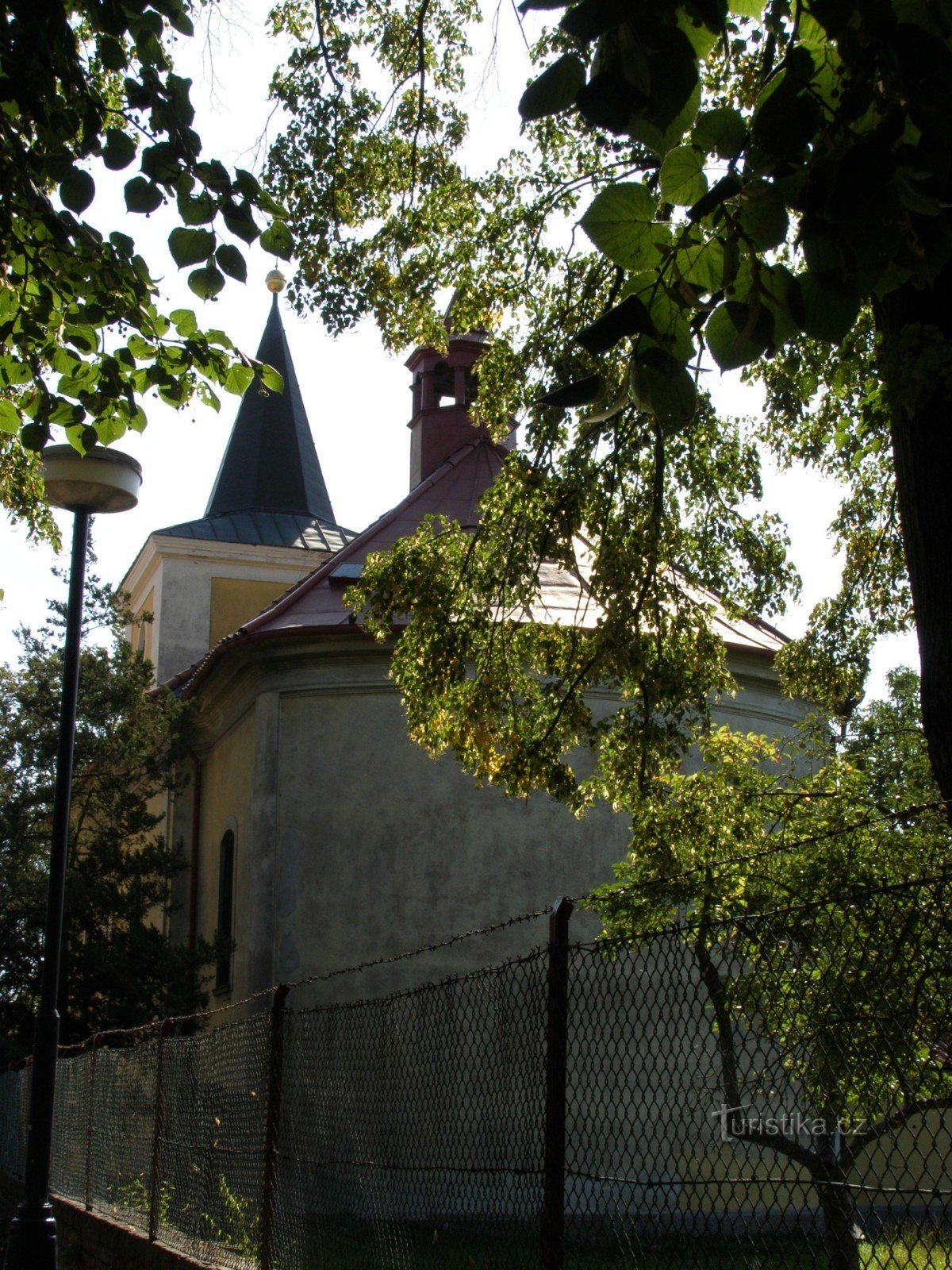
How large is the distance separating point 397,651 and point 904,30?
27.9 ft

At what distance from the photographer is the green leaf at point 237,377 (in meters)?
6.54

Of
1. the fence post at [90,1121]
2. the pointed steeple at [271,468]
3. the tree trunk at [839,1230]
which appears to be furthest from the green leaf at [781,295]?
the pointed steeple at [271,468]

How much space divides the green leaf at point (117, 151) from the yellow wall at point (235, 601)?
79.3ft

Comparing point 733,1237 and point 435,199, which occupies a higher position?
point 435,199

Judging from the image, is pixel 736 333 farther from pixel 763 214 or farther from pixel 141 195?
pixel 141 195

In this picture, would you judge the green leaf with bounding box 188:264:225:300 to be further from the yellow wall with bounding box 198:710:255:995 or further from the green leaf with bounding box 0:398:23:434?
the yellow wall with bounding box 198:710:255:995

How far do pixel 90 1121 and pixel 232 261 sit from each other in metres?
7.86

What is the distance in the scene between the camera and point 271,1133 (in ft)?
21.6

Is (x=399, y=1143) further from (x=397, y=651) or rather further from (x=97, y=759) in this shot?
(x=97, y=759)

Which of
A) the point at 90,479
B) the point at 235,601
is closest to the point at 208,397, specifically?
the point at 90,479

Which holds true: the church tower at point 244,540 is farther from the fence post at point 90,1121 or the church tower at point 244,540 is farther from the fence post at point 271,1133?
the fence post at point 271,1133

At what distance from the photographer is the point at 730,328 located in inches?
111

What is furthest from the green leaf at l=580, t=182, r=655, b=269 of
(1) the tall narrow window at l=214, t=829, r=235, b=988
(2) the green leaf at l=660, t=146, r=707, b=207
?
(1) the tall narrow window at l=214, t=829, r=235, b=988

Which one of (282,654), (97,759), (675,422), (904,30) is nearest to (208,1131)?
(675,422)
